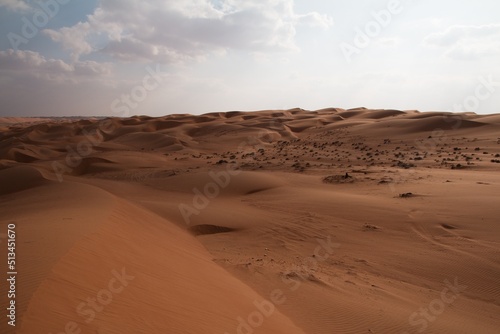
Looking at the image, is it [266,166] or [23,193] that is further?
[266,166]

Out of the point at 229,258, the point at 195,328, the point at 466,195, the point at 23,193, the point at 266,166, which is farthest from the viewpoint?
the point at 266,166

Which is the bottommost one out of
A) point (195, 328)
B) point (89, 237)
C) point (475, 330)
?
point (475, 330)

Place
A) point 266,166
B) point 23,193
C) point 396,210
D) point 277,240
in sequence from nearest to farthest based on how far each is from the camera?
point 277,240 < point 396,210 < point 23,193 < point 266,166

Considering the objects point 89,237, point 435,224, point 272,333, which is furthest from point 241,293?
point 435,224

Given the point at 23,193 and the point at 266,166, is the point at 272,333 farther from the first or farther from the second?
the point at 266,166

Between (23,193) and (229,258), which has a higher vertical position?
(23,193)

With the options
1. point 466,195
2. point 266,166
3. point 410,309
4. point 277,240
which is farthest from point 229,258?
point 266,166

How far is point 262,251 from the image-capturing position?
22.3 ft

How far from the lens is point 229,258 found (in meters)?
6.42

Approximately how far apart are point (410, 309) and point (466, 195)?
245 inches

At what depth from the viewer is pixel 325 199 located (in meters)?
9.92

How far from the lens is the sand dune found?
3736 mm

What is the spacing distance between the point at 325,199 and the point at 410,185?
3440 mm

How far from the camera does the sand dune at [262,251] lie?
12.3 ft
